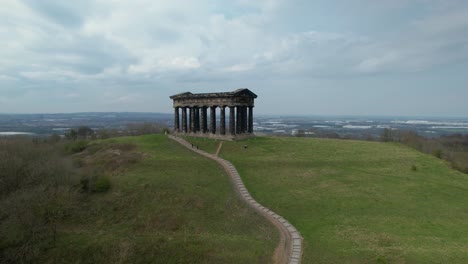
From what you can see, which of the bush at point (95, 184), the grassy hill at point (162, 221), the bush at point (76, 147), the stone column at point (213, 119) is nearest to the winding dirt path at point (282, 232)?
the grassy hill at point (162, 221)

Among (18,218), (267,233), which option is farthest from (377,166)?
(18,218)

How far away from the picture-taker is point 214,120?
156 feet

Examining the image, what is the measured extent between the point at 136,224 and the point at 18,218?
8502mm

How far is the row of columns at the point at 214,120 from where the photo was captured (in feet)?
149

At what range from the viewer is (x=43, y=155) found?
31359mm

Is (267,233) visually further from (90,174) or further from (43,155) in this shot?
(43,155)

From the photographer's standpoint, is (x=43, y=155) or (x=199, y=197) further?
(x=43, y=155)

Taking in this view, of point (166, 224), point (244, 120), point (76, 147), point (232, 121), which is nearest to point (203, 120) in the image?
point (232, 121)

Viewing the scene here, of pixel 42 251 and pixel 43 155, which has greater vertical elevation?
pixel 43 155

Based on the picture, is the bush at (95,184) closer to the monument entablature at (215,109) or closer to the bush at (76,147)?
the bush at (76,147)

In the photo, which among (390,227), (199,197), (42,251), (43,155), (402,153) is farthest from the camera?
(402,153)

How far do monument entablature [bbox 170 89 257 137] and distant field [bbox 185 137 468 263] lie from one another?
5.22 metres

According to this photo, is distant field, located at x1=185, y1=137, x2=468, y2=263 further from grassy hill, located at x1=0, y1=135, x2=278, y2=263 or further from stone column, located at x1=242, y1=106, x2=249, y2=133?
stone column, located at x1=242, y1=106, x2=249, y2=133

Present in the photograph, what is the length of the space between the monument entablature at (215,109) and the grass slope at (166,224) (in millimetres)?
13950
